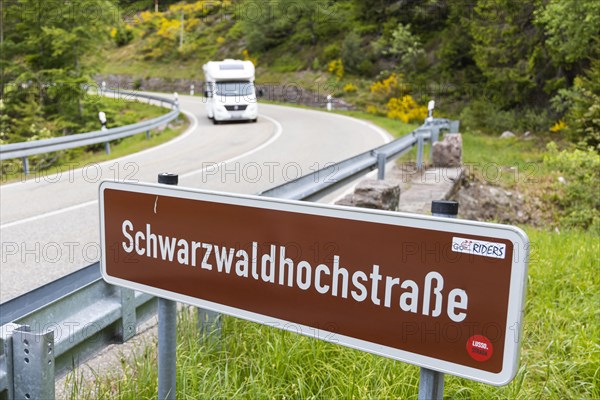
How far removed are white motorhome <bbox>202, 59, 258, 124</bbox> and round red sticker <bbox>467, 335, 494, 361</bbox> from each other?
2076cm

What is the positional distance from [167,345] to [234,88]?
20.5m

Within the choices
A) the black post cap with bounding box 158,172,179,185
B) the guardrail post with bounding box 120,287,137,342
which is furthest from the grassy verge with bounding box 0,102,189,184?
the black post cap with bounding box 158,172,179,185

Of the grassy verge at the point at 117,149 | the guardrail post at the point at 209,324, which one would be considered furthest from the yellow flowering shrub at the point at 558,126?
the guardrail post at the point at 209,324

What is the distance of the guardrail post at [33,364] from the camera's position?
1716mm

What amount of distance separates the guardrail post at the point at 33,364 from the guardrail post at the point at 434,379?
1130 millimetres

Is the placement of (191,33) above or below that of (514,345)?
above

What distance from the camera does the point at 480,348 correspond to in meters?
1.40

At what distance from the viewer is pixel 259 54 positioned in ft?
156

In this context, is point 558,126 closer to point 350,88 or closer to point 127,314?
point 350,88

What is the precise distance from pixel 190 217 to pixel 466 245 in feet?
3.11

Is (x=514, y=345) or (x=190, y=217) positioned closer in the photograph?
(x=514, y=345)

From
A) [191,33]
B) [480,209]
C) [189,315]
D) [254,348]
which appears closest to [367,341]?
[254,348]

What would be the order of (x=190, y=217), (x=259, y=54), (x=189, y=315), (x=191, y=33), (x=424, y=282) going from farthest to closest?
(x=191, y=33) → (x=259, y=54) → (x=189, y=315) → (x=190, y=217) → (x=424, y=282)

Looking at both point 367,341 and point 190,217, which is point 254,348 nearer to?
point 190,217
